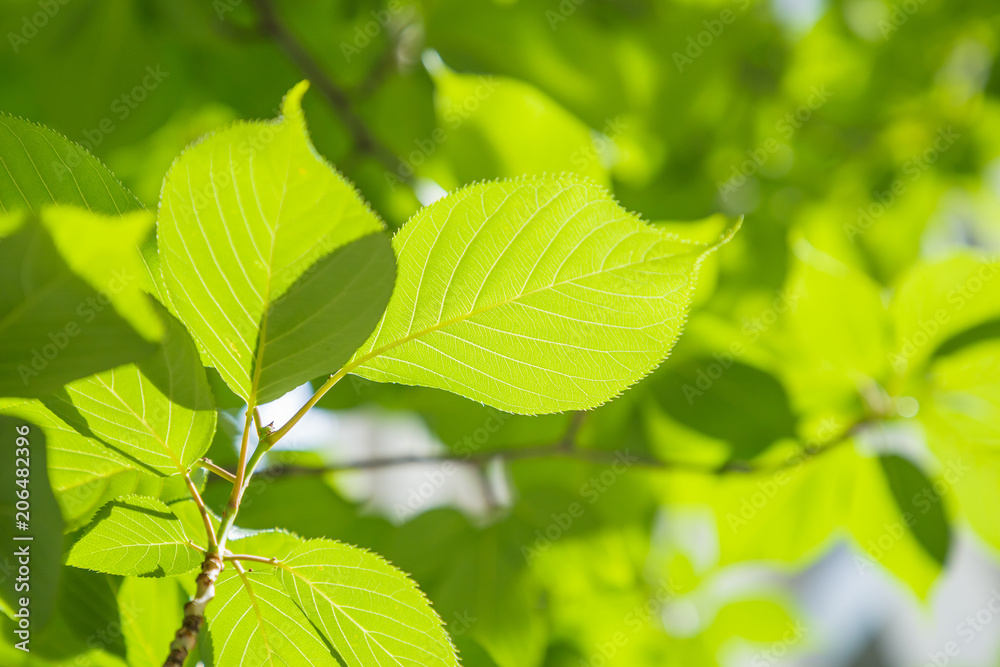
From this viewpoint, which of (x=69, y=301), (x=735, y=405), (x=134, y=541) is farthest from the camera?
(x=735, y=405)

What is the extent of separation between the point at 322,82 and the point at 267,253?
2.39ft

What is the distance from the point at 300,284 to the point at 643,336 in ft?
0.64

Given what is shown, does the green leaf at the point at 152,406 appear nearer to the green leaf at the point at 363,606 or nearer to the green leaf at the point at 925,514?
the green leaf at the point at 363,606

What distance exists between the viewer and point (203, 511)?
Result: 0.42 m

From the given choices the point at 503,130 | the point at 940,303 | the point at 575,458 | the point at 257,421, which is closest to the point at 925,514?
the point at 940,303

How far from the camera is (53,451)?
15.5 inches

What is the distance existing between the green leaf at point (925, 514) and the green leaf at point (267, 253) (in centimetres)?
91

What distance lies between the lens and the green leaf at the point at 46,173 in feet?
1.17

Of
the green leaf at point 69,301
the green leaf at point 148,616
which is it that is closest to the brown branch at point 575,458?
the green leaf at point 148,616

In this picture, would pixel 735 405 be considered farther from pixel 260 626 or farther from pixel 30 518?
pixel 30 518

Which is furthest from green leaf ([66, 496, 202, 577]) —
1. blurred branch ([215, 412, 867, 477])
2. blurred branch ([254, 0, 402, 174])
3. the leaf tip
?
blurred branch ([254, 0, 402, 174])

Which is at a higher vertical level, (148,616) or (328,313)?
(328,313)

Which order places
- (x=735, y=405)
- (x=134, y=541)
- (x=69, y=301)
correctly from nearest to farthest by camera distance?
(x=69, y=301) → (x=134, y=541) → (x=735, y=405)

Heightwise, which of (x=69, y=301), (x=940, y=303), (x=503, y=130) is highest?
(x=503, y=130)
